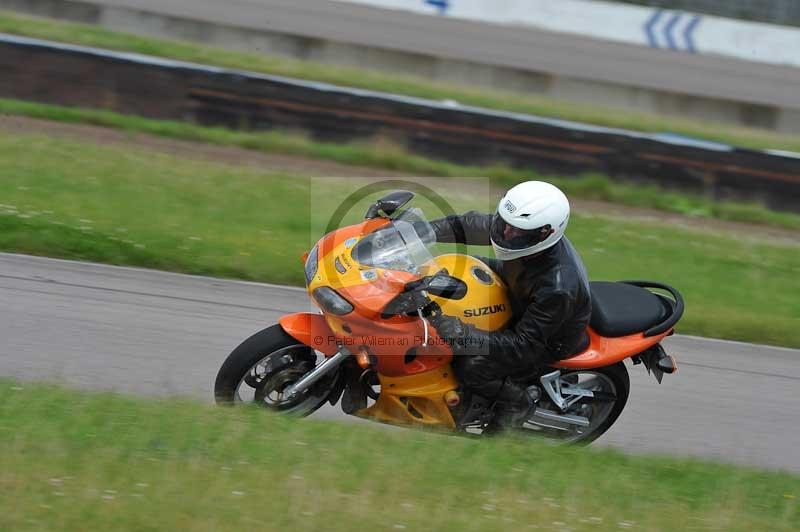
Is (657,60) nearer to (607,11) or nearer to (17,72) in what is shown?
(607,11)

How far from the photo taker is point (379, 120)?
13.9 meters

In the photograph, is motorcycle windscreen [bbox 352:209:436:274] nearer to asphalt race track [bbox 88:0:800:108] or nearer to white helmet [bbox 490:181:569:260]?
white helmet [bbox 490:181:569:260]

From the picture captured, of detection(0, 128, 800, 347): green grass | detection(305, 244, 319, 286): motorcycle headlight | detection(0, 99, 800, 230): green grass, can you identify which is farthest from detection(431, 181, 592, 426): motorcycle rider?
detection(0, 99, 800, 230): green grass

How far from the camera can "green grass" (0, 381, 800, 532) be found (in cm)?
389

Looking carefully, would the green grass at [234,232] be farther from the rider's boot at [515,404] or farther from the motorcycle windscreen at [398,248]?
the motorcycle windscreen at [398,248]

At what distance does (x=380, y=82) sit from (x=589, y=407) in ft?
42.1

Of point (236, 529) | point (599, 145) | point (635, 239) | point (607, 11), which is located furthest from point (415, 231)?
point (607, 11)

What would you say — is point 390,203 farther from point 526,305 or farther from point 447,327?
point 526,305

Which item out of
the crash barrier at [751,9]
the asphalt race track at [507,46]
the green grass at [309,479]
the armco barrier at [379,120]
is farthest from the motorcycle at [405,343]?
the crash barrier at [751,9]

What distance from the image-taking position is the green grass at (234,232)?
848 centimetres

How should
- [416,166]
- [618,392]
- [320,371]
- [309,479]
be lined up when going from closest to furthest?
[309,479]
[320,371]
[618,392]
[416,166]

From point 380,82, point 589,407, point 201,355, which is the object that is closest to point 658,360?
point 589,407

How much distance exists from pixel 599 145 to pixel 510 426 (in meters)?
8.89

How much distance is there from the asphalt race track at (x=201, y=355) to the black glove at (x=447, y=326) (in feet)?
4.30
